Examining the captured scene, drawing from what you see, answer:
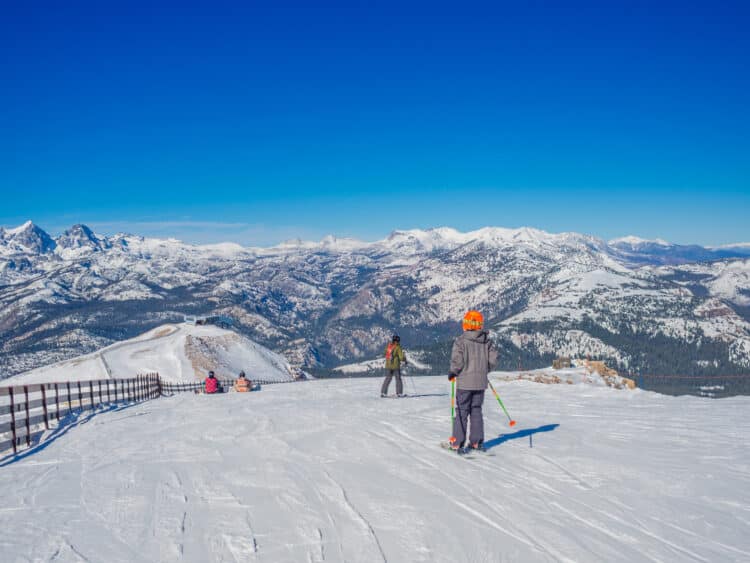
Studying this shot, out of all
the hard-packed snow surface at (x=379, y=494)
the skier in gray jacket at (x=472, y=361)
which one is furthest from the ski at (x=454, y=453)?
the skier in gray jacket at (x=472, y=361)

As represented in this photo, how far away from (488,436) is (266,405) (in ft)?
37.2

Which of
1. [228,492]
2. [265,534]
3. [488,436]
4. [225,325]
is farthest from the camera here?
[225,325]

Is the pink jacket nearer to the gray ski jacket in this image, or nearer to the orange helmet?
the gray ski jacket

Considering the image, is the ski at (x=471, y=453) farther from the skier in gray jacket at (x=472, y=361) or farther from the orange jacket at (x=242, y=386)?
the orange jacket at (x=242, y=386)

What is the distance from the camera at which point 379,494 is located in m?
8.96

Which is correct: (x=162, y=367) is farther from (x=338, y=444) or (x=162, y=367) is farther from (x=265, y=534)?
(x=265, y=534)

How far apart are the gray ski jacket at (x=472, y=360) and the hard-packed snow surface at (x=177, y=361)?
71064 mm

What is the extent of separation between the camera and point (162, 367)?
81.1m

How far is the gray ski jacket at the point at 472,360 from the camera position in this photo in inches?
453

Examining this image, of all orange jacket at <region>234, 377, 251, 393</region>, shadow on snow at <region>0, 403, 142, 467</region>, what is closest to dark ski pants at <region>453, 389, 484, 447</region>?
shadow on snow at <region>0, 403, 142, 467</region>

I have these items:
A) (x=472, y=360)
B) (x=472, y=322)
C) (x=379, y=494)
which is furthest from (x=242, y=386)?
(x=379, y=494)

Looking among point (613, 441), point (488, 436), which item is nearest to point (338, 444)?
point (488, 436)

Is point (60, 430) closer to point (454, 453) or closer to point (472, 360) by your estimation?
point (454, 453)

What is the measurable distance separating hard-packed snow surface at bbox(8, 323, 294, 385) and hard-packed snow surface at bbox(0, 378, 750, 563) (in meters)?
67.9
